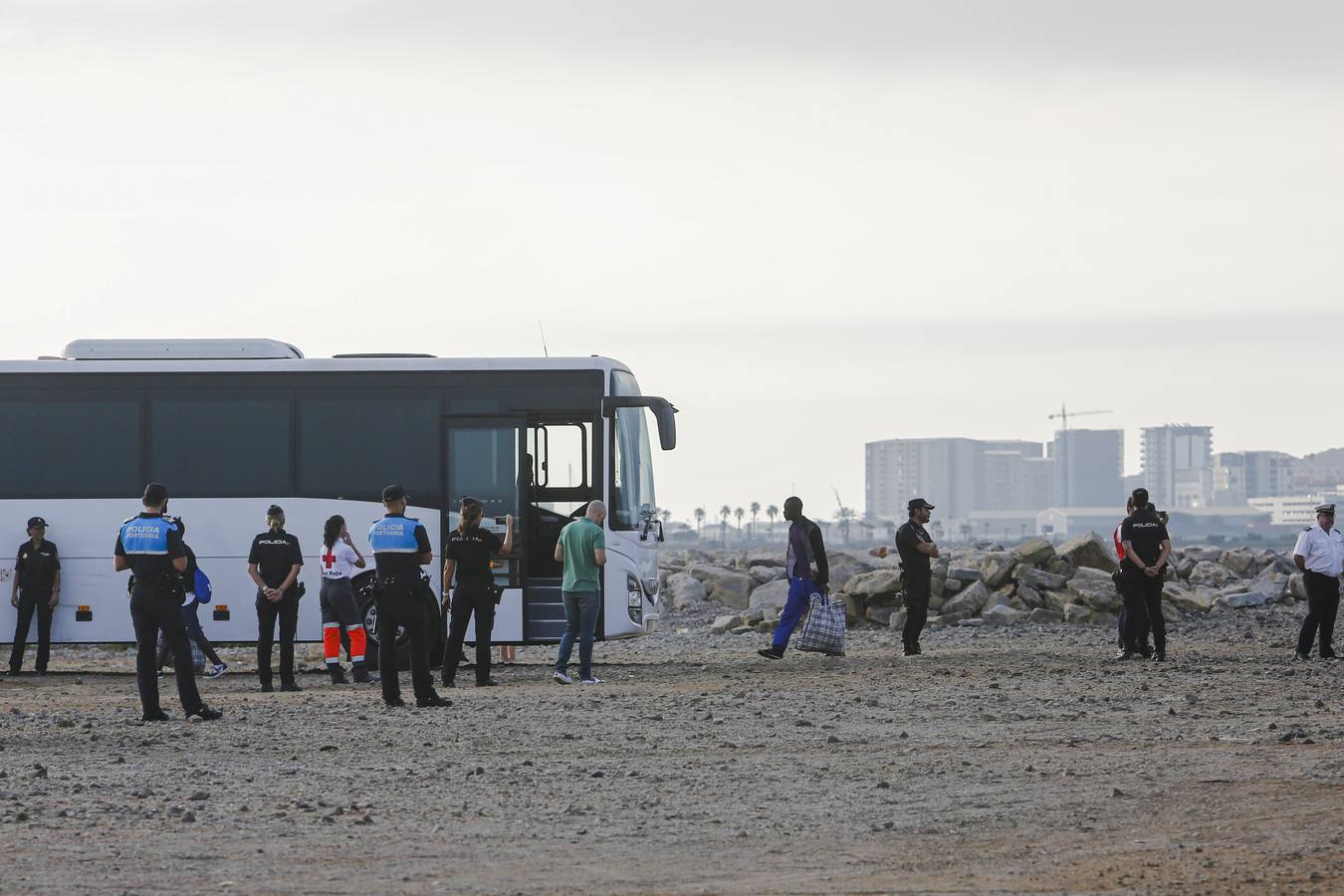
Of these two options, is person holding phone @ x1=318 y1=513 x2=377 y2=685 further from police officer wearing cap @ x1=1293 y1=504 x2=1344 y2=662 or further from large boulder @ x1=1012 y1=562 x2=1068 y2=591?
large boulder @ x1=1012 y1=562 x2=1068 y2=591

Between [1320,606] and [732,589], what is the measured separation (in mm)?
17327

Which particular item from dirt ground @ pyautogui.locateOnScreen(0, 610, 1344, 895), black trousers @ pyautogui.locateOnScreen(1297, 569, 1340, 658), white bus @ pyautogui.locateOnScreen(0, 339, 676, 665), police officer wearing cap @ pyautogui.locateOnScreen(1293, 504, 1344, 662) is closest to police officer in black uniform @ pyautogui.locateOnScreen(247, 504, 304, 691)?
dirt ground @ pyautogui.locateOnScreen(0, 610, 1344, 895)

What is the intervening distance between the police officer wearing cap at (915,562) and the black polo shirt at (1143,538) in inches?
80.6

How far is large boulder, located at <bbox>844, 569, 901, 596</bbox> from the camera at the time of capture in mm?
27500

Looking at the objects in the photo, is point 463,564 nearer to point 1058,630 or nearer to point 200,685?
point 200,685

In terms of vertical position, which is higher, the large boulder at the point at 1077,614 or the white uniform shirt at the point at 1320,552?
the white uniform shirt at the point at 1320,552

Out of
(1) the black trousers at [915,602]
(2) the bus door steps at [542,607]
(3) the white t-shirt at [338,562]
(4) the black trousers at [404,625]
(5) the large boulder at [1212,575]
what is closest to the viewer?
(4) the black trousers at [404,625]

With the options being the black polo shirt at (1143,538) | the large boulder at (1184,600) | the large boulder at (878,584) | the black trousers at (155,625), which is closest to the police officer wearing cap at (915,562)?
the black polo shirt at (1143,538)

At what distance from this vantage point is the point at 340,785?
403 inches

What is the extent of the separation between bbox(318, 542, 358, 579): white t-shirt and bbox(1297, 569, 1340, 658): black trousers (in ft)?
33.0

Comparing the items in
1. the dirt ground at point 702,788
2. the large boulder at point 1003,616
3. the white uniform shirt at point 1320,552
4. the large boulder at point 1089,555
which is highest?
the white uniform shirt at point 1320,552

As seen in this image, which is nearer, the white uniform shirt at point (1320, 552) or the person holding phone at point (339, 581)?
the person holding phone at point (339, 581)

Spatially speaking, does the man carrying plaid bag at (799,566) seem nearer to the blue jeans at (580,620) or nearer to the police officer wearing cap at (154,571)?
the blue jeans at (580,620)

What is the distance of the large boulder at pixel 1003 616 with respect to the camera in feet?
89.0
